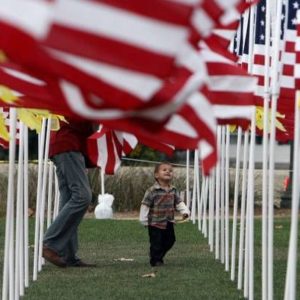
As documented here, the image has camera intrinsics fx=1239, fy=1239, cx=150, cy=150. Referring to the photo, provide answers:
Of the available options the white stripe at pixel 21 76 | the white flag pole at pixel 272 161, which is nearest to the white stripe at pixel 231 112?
the white stripe at pixel 21 76

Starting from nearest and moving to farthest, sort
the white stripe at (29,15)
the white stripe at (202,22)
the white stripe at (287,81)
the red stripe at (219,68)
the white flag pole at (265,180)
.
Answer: the white stripe at (29,15) → the white stripe at (202,22) → the red stripe at (219,68) → the white flag pole at (265,180) → the white stripe at (287,81)

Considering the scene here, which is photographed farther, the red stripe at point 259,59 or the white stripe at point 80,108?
the red stripe at point 259,59

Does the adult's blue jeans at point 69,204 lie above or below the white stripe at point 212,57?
below

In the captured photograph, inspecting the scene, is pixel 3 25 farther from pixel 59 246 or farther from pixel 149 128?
pixel 59 246

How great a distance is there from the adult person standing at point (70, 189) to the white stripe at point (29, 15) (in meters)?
7.68

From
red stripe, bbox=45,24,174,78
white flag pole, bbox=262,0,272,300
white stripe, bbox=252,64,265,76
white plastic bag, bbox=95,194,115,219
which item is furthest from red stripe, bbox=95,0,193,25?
white plastic bag, bbox=95,194,115,219

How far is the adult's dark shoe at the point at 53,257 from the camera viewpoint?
1227 centimetres

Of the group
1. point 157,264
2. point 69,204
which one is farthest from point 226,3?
point 157,264

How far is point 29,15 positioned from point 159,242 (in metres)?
8.59

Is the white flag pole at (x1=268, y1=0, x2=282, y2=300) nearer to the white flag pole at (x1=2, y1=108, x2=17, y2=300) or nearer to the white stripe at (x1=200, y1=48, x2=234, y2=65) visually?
the white flag pole at (x1=2, y1=108, x2=17, y2=300)

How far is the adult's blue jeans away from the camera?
12367 millimetres

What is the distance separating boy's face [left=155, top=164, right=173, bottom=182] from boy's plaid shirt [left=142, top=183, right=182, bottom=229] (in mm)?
98

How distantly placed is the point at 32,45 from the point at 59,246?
26.4ft

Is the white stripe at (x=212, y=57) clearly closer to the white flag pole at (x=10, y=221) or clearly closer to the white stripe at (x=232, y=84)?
the white stripe at (x=232, y=84)
